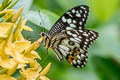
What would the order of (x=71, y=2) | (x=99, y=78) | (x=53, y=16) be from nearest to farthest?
(x=53, y=16), (x=99, y=78), (x=71, y=2)

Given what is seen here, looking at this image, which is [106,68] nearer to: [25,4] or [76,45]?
[76,45]

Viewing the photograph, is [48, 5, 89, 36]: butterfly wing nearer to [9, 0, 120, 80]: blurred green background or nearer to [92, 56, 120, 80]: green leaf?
[9, 0, 120, 80]: blurred green background

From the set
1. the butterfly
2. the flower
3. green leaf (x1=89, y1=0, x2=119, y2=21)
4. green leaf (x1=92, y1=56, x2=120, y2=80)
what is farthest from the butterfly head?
green leaf (x1=89, y1=0, x2=119, y2=21)

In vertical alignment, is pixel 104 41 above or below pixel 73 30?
below

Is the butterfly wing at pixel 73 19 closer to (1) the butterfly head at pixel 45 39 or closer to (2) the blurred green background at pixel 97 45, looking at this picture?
(1) the butterfly head at pixel 45 39

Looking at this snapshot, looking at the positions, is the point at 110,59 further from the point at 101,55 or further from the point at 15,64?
the point at 15,64

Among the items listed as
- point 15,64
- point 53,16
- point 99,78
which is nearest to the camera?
point 15,64

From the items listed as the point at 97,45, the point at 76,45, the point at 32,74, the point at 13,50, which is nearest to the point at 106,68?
the point at 97,45

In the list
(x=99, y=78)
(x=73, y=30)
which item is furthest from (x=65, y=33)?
(x=99, y=78)
